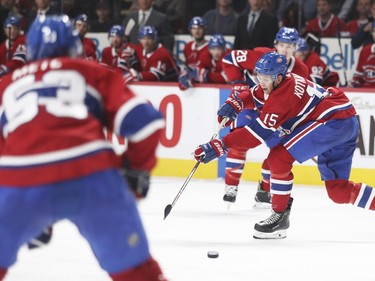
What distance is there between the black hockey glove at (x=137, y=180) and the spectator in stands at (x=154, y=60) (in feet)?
18.8

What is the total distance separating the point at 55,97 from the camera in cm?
304

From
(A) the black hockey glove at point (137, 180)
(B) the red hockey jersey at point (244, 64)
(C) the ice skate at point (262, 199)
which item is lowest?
(C) the ice skate at point (262, 199)

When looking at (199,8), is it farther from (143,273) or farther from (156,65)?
(143,273)

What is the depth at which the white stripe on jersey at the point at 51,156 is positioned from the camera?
3021 millimetres

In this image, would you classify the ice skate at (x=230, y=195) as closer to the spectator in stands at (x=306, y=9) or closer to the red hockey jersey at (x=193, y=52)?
the red hockey jersey at (x=193, y=52)

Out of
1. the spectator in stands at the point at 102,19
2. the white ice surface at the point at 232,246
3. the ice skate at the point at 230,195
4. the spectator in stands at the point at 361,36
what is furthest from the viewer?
the spectator in stands at the point at 102,19

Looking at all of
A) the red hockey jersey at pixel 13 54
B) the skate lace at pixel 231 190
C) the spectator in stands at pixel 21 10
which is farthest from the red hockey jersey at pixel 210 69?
the spectator in stands at pixel 21 10

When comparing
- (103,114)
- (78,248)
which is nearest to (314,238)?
(78,248)

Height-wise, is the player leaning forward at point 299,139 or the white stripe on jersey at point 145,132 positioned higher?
the white stripe on jersey at point 145,132

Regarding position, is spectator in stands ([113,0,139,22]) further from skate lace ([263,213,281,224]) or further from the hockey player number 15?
the hockey player number 15

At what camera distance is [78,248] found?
5.50 meters

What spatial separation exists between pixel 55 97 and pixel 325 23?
20.2ft

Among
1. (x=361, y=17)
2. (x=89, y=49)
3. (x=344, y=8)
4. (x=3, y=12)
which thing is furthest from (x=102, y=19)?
(x=361, y=17)

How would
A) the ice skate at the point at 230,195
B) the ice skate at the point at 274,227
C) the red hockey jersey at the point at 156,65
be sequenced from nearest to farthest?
the ice skate at the point at 274,227 < the ice skate at the point at 230,195 < the red hockey jersey at the point at 156,65
